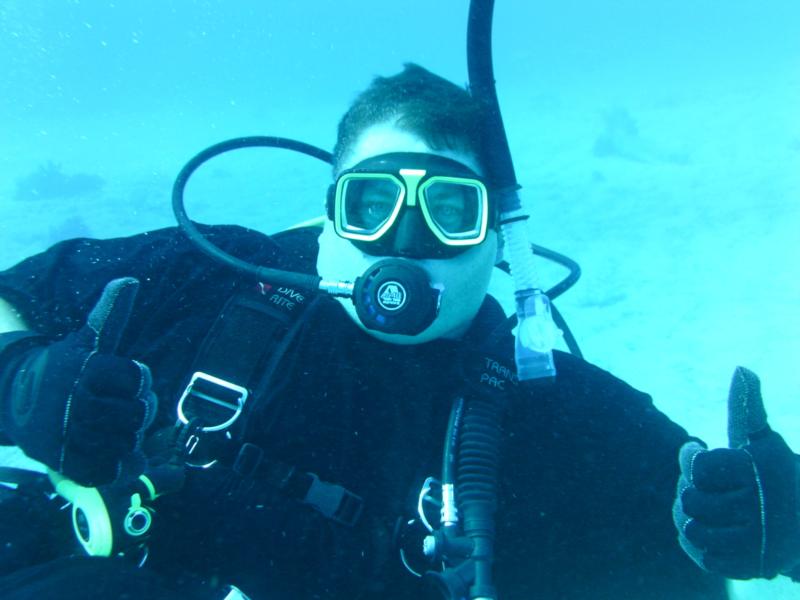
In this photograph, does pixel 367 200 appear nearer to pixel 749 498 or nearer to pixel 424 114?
pixel 424 114

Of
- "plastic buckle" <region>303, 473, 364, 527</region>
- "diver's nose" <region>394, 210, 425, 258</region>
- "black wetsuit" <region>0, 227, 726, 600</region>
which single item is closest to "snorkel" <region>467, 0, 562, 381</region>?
"black wetsuit" <region>0, 227, 726, 600</region>

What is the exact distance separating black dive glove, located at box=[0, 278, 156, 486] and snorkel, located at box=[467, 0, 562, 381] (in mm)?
1432

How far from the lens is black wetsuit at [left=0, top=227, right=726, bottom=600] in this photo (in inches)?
74.1

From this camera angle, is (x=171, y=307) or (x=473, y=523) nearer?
(x=473, y=523)

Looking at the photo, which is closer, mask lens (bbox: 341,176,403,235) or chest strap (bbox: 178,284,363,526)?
chest strap (bbox: 178,284,363,526)

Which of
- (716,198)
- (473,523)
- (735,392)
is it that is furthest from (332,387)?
(716,198)

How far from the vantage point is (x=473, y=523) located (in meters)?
1.87

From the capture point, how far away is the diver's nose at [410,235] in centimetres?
206

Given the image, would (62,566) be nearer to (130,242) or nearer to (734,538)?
(130,242)

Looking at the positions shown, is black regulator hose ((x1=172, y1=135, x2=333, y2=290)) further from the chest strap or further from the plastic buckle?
the plastic buckle

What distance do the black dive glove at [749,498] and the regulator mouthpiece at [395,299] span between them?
101 cm

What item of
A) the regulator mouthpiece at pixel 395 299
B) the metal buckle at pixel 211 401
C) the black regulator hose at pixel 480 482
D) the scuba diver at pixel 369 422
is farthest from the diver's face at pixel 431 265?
A: the metal buckle at pixel 211 401

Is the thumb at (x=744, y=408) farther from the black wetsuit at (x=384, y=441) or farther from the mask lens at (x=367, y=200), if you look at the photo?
the mask lens at (x=367, y=200)

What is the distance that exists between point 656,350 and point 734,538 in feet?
24.7
